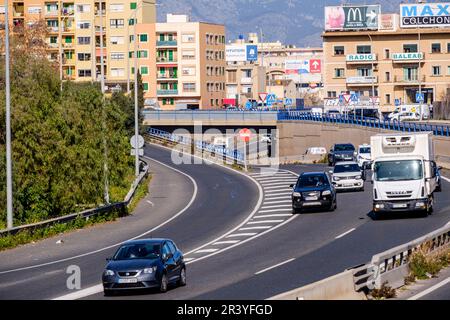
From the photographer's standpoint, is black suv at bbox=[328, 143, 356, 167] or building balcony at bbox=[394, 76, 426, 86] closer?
black suv at bbox=[328, 143, 356, 167]

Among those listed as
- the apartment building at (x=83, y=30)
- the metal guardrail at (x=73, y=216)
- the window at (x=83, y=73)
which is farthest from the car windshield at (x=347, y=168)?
the window at (x=83, y=73)

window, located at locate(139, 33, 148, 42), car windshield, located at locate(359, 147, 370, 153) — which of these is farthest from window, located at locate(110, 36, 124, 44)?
car windshield, located at locate(359, 147, 370, 153)

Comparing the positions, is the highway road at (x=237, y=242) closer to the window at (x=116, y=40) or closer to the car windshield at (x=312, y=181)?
the car windshield at (x=312, y=181)

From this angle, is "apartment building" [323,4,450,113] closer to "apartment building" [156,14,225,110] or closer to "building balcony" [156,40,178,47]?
"apartment building" [156,14,225,110]

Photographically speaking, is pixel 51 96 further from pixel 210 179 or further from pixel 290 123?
pixel 290 123

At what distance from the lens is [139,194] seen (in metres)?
60.9

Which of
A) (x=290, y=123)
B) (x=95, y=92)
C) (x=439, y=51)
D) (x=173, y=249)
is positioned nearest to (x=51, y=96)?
(x=95, y=92)

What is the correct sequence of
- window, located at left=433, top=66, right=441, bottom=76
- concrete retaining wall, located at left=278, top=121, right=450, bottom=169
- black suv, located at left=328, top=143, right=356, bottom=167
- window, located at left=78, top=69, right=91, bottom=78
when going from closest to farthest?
black suv, located at left=328, top=143, right=356, bottom=167 < concrete retaining wall, located at left=278, top=121, right=450, bottom=169 < window, located at left=433, top=66, right=441, bottom=76 < window, located at left=78, top=69, right=91, bottom=78

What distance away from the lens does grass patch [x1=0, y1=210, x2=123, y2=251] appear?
130 ft

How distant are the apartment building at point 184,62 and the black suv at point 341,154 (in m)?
63.6

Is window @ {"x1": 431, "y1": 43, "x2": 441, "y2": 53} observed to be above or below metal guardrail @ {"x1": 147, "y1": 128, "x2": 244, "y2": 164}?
above

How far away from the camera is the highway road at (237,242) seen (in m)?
27.8

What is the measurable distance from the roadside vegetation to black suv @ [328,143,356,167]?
19.3 m
